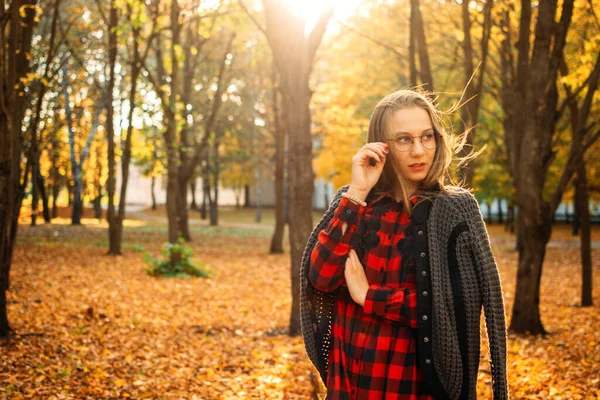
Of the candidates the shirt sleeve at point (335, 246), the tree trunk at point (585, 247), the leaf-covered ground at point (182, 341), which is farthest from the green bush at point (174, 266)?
Answer: the shirt sleeve at point (335, 246)

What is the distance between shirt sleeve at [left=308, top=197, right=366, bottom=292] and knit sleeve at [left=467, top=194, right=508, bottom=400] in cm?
42

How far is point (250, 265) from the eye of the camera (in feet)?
58.6

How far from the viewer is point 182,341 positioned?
27.3 ft

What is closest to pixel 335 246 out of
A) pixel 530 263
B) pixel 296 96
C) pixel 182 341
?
pixel 296 96

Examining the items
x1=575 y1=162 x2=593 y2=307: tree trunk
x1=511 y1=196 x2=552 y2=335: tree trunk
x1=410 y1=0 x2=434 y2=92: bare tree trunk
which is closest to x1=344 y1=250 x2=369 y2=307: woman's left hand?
x1=511 y1=196 x2=552 y2=335: tree trunk

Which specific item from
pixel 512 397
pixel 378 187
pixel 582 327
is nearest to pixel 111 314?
pixel 512 397

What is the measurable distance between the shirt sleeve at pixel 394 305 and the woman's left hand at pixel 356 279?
0.02 metres

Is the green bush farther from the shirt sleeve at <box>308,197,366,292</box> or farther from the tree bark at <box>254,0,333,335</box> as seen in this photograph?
the shirt sleeve at <box>308,197,366,292</box>

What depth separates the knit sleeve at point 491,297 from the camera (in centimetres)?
235

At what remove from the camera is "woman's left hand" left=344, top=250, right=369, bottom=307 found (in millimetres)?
2357

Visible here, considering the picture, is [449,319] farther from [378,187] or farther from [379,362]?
[378,187]

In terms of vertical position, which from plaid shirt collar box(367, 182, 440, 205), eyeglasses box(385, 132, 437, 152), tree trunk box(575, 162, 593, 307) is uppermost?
eyeglasses box(385, 132, 437, 152)

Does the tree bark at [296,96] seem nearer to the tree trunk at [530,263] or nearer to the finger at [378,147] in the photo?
the tree trunk at [530,263]

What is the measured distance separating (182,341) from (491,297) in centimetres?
649
